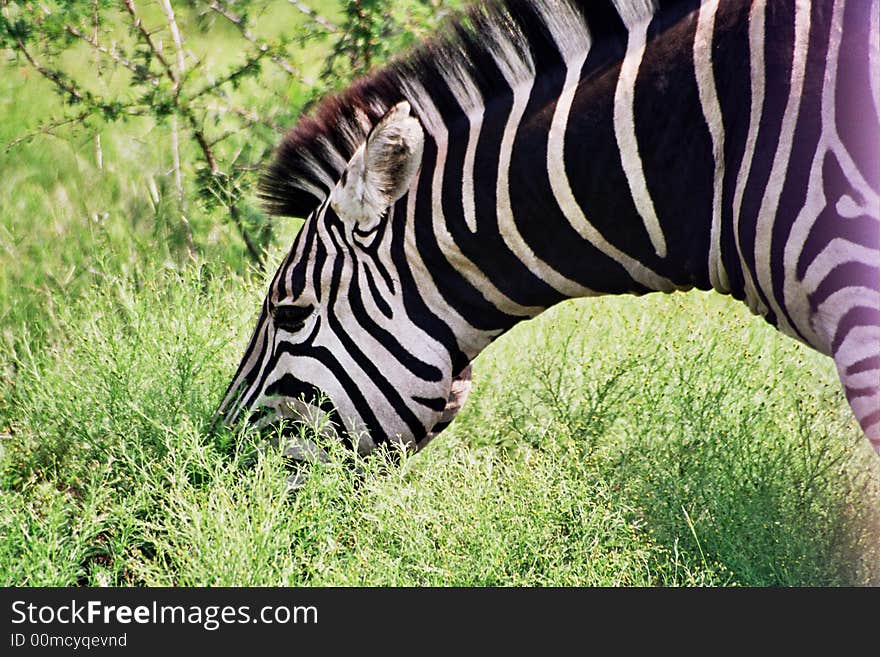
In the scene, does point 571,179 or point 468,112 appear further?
point 468,112

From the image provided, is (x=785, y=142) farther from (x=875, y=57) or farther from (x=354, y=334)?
(x=354, y=334)

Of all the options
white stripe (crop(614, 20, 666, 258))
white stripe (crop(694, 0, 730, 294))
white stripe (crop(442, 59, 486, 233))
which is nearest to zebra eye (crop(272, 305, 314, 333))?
white stripe (crop(442, 59, 486, 233))

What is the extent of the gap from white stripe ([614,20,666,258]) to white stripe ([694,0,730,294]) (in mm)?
171

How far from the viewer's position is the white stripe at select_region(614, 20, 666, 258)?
336cm

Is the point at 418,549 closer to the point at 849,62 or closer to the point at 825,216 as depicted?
the point at 825,216

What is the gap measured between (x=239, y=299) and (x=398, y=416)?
1.75 meters

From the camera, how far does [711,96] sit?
10.7 ft

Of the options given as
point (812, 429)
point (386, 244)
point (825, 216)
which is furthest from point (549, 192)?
point (812, 429)

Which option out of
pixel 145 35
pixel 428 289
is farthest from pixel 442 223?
pixel 145 35

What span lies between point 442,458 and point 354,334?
1.09m

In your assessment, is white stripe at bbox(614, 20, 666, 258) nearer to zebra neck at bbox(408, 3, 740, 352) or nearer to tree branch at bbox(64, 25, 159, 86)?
zebra neck at bbox(408, 3, 740, 352)

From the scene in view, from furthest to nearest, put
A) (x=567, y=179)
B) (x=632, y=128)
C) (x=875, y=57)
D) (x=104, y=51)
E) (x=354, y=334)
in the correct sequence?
1. (x=104, y=51)
2. (x=354, y=334)
3. (x=567, y=179)
4. (x=632, y=128)
5. (x=875, y=57)

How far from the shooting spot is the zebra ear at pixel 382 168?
3.52 m

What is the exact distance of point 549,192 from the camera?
3.48m
